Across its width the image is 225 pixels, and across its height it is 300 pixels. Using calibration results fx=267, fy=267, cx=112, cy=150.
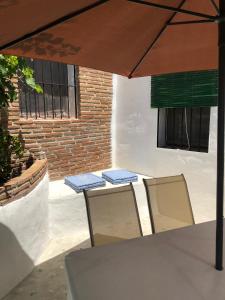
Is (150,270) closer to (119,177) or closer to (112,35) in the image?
(112,35)

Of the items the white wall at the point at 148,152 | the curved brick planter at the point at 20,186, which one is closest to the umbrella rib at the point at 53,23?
the curved brick planter at the point at 20,186

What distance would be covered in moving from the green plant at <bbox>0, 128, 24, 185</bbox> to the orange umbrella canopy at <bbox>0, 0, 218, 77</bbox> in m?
1.80

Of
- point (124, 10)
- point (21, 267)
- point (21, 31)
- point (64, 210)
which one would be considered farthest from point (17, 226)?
point (124, 10)

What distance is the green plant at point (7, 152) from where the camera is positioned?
3267 mm

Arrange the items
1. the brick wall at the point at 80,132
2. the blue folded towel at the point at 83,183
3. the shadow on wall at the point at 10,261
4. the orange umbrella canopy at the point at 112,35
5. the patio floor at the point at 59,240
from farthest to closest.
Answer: the brick wall at the point at 80,132, the blue folded towel at the point at 83,183, the patio floor at the point at 59,240, the shadow on wall at the point at 10,261, the orange umbrella canopy at the point at 112,35

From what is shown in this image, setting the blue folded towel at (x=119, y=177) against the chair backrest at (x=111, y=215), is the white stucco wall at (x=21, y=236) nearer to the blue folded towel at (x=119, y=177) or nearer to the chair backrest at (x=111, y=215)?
the chair backrest at (x=111, y=215)

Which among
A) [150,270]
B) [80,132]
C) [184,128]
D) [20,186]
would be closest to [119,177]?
[80,132]

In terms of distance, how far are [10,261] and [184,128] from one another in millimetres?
3447

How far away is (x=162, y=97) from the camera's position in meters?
4.80

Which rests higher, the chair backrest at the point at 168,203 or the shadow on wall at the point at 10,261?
the chair backrest at the point at 168,203

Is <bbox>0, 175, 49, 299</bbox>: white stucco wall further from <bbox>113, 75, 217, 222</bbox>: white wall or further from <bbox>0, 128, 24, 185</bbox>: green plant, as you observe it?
<bbox>113, 75, 217, 222</bbox>: white wall

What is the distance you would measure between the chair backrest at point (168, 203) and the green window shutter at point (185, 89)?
198cm

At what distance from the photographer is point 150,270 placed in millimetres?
1515

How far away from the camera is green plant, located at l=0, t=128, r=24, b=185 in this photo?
10.7 feet
